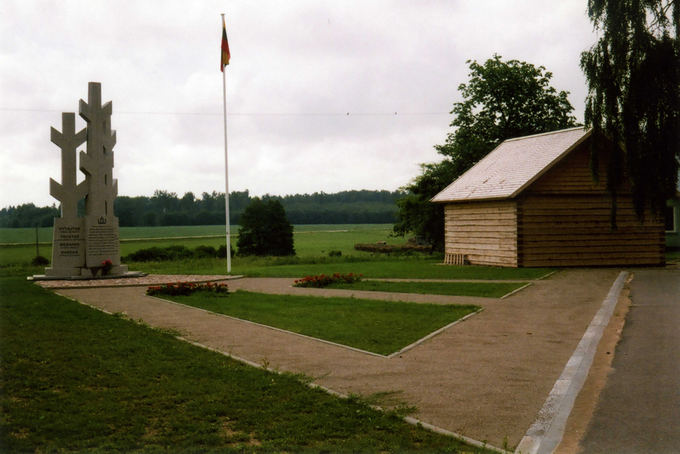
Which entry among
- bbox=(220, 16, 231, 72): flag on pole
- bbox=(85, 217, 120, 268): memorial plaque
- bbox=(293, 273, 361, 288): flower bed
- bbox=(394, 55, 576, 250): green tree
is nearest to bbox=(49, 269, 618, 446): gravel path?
bbox=(293, 273, 361, 288): flower bed

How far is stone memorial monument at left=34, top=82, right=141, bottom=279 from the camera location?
23734 millimetres

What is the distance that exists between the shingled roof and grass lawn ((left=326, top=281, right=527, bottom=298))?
8016 mm

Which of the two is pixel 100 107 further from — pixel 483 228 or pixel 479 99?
pixel 479 99

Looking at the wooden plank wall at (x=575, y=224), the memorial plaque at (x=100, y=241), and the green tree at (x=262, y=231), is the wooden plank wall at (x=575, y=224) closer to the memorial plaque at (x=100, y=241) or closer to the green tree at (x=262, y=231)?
the memorial plaque at (x=100, y=241)

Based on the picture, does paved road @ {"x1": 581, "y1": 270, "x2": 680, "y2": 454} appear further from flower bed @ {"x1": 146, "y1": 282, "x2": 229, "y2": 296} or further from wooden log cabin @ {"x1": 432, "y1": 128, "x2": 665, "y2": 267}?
wooden log cabin @ {"x1": 432, "y1": 128, "x2": 665, "y2": 267}

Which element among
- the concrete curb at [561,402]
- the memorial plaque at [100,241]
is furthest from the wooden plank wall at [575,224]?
the memorial plaque at [100,241]

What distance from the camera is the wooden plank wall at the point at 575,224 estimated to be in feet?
90.1

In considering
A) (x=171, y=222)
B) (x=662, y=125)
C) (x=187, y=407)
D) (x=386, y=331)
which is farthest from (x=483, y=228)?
(x=171, y=222)

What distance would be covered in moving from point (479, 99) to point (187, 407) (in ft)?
141

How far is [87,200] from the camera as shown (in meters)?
24.1

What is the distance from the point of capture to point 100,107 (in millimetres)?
24469

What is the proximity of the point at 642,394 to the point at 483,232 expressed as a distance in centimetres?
2283

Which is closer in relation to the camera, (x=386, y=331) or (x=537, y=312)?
(x=386, y=331)

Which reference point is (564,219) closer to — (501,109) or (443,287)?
(443,287)
